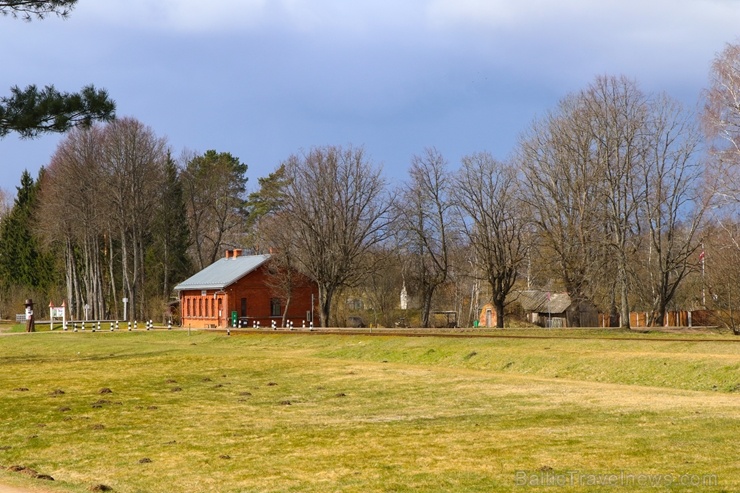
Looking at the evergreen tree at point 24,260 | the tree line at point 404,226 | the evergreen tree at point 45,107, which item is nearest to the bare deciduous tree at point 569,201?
the tree line at point 404,226

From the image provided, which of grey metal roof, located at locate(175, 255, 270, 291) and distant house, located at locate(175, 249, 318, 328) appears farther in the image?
grey metal roof, located at locate(175, 255, 270, 291)

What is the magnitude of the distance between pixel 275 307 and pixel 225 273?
4.87 metres

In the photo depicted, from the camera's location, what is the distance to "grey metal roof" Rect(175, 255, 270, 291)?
6856 centimetres

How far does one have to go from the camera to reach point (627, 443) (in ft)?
40.1

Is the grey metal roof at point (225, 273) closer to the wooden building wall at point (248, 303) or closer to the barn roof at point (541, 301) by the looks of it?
the wooden building wall at point (248, 303)

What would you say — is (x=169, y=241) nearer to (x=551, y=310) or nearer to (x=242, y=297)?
(x=242, y=297)

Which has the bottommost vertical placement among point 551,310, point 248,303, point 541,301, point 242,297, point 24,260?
point 551,310

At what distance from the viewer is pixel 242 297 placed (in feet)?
226

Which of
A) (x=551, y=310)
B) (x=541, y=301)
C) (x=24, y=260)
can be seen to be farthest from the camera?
(x=24, y=260)

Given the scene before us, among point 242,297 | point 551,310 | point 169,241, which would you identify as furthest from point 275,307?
point 551,310

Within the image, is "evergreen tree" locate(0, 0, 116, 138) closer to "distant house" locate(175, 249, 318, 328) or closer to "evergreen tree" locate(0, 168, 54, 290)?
"distant house" locate(175, 249, 318, 328)

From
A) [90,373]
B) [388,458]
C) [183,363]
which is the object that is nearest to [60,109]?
[90,373]

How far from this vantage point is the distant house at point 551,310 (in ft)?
250

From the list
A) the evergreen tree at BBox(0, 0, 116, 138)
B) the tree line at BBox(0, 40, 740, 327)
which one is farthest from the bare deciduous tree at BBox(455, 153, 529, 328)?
the evergreen tree at BBox(0, 0, 116, 138)
